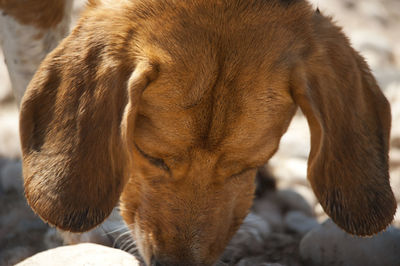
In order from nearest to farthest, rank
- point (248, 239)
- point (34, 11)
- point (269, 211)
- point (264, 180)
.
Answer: point (34, 11) < point (248, 239) < point (269, 211) < point (264, 180)

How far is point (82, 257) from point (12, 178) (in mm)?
1658

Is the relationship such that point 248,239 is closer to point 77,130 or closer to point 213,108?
point 213,108

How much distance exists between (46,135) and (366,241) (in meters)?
1.72

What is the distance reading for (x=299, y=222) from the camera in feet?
12.9

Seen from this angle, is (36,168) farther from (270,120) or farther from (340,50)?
(340,50)

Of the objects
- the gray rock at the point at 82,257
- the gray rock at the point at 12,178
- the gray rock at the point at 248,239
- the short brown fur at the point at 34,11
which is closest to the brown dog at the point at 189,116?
the gray rock at the point at 82,257

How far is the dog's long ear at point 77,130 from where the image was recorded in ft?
8.25

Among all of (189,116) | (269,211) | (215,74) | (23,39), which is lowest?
(269,211)

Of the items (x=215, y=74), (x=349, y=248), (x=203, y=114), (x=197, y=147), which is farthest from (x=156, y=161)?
(x=349, y=248)

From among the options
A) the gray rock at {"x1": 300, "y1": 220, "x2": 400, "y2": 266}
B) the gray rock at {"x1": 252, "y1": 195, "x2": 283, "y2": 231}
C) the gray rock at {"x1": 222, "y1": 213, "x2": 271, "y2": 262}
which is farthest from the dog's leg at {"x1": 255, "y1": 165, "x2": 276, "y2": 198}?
the gray rock at {"x1": 300, "y1": 220, "x2": 400, "y2": 266}

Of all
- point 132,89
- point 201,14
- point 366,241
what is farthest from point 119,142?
point 366,241

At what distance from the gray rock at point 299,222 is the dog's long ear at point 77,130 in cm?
158

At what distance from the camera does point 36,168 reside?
8.70ft

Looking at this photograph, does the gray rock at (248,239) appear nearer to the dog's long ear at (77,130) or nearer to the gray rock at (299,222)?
the gray rock at (299,222)
